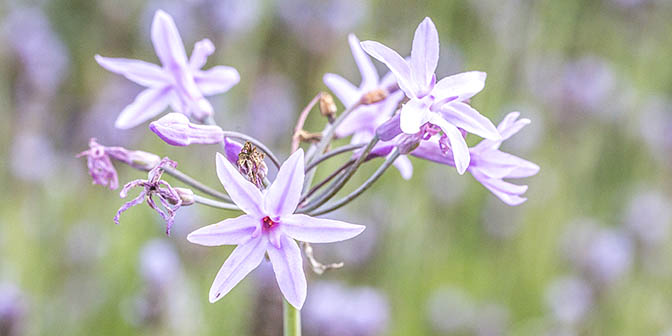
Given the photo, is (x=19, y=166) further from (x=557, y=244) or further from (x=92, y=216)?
(x=557, y=244)

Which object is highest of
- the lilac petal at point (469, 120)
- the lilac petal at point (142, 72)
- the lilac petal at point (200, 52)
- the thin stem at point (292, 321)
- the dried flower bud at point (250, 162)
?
the lilac petal at point (200, 52)

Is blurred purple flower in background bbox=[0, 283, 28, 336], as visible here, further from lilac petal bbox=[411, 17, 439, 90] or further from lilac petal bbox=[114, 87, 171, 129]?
lilac petal bbox=[411, 17, 439, 90]

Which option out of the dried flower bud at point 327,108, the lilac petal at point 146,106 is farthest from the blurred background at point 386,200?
the dried flower bud at point 327,108

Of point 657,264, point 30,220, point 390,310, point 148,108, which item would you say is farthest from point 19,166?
point 657,264

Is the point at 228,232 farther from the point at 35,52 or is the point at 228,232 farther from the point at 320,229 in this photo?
the point at 35,52

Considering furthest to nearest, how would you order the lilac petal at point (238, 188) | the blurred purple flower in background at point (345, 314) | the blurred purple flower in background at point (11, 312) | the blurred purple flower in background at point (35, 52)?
the blurred purple flower in background at point (35, 52), the blurred purple flower in background at point (345, 314), the blurred purple flower in background at point (11, 312), the lilac petal at point (238, 188)

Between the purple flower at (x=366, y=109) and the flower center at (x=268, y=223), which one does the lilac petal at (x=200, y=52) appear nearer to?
the purple flower at (x=366, y=109)
